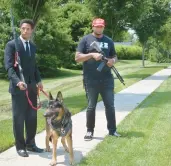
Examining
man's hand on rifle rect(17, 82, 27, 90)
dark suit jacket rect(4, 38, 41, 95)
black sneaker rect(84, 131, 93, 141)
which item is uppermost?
dark suit jacket rect(4, 38, 41, 95)

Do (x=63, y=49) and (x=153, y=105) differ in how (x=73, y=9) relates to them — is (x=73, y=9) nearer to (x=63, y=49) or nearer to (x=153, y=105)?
(x=63, y=49)

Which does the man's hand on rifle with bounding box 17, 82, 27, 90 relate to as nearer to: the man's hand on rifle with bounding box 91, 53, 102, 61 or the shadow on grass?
the man's hand on rifle with bounding box 91, 53, 102, 61

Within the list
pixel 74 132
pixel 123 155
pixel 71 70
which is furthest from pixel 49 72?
pixel 123 155

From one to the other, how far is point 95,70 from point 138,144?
156 cm

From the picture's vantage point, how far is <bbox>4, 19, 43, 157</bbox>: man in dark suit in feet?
20.4

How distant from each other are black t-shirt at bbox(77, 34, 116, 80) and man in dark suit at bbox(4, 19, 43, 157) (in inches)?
46.5

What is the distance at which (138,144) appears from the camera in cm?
725

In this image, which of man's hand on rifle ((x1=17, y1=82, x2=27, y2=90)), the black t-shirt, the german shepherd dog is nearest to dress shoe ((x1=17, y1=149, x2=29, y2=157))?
the german shepherd dog

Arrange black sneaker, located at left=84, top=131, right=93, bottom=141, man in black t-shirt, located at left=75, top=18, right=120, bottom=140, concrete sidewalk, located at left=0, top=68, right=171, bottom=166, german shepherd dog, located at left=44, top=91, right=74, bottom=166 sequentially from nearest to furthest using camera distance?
german shepherd dog, located at left=44, top=91, right=74, bottom=166, concrete sidewalk, located at left=0, top=68, right=171, bottom=166, man in black t-shirt, located at left=75, top=18, right=120, bottom=140, black sneaker, located at left=84, top=131, right=93, bottom=141

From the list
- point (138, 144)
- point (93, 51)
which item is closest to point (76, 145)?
point (138, 144)

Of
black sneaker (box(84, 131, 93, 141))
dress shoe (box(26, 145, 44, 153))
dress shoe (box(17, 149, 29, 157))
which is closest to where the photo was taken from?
dress shoe (box(17, 149, 29, 157))

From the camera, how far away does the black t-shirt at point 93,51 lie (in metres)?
7.41

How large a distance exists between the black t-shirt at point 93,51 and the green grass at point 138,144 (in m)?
1.21

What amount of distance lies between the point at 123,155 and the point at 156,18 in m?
28.0
